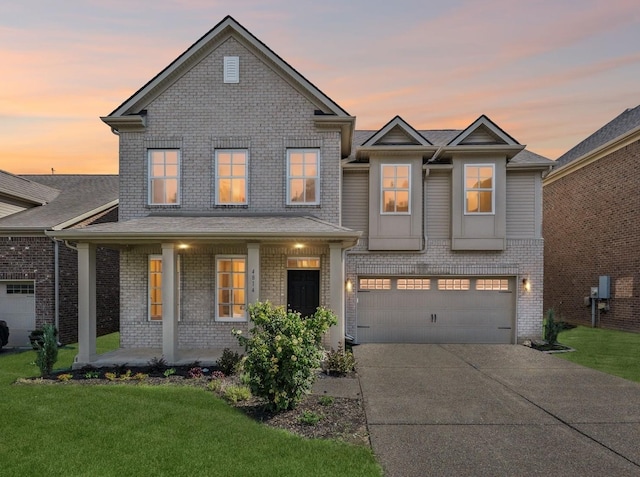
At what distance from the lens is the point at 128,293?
11.5 meters

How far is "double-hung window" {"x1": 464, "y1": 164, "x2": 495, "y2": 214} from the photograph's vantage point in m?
13.2

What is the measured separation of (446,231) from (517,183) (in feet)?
9.97

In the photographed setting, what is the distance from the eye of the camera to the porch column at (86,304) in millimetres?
9625

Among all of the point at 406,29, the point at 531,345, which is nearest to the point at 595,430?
the point at 531,345

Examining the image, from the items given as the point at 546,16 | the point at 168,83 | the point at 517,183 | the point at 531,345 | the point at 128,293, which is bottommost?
the point at 531,345

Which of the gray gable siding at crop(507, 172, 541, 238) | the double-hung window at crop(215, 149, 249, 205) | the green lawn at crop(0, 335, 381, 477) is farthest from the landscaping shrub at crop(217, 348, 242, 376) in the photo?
the gray gable siding at crop(507, 172, 541, 238)

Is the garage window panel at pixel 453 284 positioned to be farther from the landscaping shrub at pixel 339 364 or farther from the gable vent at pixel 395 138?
the landscaping shrub at pixel 339 364

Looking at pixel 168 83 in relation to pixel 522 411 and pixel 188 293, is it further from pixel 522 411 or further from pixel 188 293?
pixel 522 411

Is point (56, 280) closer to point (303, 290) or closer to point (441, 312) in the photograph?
point (303, 290)

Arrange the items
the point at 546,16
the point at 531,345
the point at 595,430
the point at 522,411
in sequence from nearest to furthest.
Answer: the point at 595,430 < the point at 522,411 < the point at 546,16 < the point at 531,345

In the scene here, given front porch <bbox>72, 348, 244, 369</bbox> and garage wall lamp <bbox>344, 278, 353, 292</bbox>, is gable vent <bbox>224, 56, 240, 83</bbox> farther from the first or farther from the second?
front porch <bbox>72, 348, 244, 369</bbox>

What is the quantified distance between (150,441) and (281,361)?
2.16m

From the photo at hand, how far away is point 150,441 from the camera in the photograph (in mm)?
5246

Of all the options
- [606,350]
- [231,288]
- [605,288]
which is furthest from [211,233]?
[605,288]
